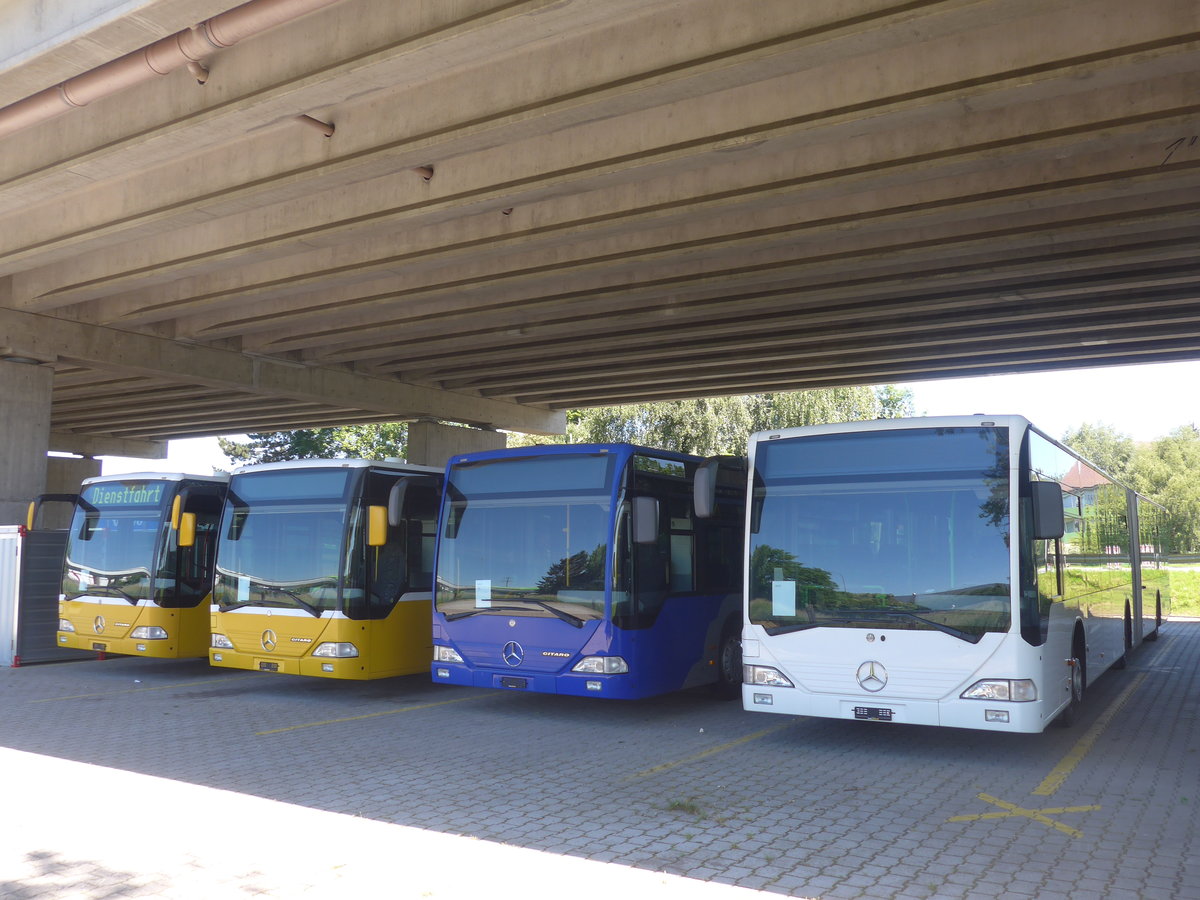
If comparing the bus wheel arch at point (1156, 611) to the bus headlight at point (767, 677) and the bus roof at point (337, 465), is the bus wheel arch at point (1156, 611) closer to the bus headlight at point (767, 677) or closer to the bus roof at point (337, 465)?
the bus headlight at point (767, 677)

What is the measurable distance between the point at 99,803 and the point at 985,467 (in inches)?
283

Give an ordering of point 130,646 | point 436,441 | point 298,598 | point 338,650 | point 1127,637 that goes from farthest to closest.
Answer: point 436,441 → point 1127,637 → point 130,646 → point 298,598 → point 338,650

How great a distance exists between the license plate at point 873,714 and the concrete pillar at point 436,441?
66.2 ft

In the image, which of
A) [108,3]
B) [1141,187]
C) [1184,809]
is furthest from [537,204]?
[1184,809]

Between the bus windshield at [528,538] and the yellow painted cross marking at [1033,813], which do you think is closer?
the yellow painted cross marking at [1033,813]

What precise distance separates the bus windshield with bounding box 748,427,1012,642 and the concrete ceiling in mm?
3355

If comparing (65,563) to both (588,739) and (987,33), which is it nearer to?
(588,739)

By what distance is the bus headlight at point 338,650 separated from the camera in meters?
11.4

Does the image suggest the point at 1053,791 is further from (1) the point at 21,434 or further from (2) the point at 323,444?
(2) the point at 323,444

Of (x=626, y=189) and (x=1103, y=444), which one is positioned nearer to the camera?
(x=626, y=189)

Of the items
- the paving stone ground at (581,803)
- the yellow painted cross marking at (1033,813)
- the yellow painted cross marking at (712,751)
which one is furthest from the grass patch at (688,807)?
the yellow painted cross marking at (1033,813)

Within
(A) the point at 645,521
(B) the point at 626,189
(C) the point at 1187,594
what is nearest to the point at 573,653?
(A) the point at 645,521

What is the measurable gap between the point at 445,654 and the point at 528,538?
166 cm

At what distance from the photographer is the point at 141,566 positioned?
46.1ft
